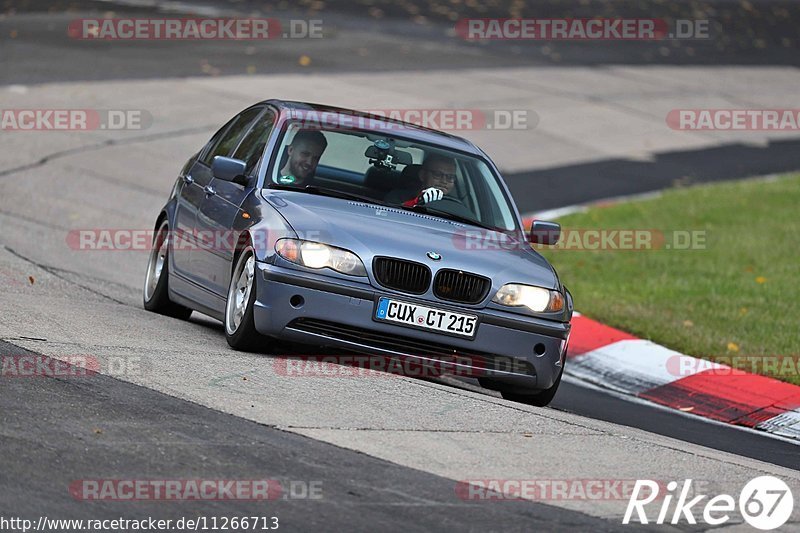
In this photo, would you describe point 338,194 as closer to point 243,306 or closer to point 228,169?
point 228,169

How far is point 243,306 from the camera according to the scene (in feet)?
28.2

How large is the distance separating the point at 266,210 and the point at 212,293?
900mm

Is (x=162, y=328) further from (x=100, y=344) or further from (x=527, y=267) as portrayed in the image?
(x=527, y=267)

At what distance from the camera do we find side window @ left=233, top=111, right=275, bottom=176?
377 inches

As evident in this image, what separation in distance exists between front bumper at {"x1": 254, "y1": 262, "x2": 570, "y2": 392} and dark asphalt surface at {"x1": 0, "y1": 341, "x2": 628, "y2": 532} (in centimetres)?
127

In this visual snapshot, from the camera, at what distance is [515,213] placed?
9688 mm

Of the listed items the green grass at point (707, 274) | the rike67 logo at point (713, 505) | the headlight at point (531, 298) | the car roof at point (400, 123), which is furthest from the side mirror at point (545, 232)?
the rike67 logo at point (713, 505)

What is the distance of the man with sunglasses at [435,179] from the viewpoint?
30.8ft

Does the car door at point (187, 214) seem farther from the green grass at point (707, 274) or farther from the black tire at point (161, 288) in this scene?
the green grass at point (707, 274)

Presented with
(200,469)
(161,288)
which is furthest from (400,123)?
(200,469)

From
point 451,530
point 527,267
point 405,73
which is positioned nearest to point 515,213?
point 527,267

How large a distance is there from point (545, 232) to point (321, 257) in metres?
1.86

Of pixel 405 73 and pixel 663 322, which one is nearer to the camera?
pixel 663 322

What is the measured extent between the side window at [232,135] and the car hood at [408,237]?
53.9 inches
